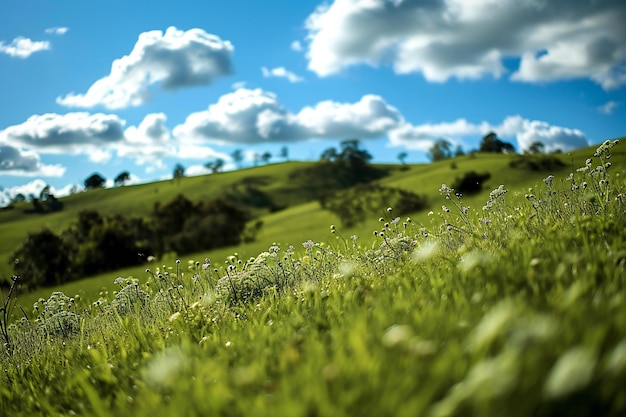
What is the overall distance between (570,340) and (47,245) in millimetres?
46293

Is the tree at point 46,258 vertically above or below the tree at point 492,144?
below

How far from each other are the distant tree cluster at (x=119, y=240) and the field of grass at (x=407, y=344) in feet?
116

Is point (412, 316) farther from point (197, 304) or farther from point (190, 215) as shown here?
point (190, 215)

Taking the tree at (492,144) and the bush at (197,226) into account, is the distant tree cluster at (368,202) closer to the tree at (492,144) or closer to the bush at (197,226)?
the bush at (197,226)

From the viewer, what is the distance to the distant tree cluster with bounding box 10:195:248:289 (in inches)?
1617

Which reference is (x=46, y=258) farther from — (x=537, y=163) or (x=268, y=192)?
(x=268, y=192)

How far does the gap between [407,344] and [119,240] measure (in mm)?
43593

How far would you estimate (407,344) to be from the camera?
253cm

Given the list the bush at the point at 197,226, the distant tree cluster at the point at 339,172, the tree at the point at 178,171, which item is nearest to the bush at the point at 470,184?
the bush at the point at 197,226

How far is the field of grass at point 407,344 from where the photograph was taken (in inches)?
82.9

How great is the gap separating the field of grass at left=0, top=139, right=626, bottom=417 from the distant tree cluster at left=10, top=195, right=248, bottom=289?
35.3m

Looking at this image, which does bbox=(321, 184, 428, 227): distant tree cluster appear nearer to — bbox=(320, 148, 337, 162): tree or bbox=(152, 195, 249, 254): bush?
bbox=(152, 195, 249, 254): bush

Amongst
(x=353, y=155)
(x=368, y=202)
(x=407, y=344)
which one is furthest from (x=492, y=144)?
(x=407, y=344)


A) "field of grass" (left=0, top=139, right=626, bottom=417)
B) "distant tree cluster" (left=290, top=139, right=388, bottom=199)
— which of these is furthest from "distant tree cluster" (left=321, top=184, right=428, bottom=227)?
"distant tree cluster" (left=290, top=139, right=388, bottom=199)
